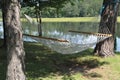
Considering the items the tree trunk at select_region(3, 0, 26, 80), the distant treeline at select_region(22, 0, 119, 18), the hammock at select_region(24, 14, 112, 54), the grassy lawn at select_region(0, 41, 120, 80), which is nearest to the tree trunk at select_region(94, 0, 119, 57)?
the grassy lawn at select_region(0, 41, 120, 80)

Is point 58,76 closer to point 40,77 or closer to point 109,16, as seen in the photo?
point 40,77

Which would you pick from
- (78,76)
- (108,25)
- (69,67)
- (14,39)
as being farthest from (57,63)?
(14,39)

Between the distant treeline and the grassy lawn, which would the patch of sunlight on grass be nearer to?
the grassy lawn

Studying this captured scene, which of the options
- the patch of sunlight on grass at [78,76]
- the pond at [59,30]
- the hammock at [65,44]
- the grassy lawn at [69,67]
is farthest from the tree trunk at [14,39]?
the pond at [59,30]

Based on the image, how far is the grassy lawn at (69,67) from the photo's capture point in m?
5.59

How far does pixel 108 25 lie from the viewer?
22.4 feet

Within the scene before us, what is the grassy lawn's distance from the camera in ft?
18.3

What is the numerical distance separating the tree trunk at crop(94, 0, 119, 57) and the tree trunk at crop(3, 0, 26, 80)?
2991mm

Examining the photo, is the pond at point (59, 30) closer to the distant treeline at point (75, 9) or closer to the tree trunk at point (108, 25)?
the distant treeline at point (75, 9)

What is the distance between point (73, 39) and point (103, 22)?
2.71ft

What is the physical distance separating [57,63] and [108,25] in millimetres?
1426

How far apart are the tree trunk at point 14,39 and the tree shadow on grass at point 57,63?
1.25 m

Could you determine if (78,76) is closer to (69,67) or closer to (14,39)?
(69,67)

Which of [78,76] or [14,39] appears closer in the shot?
[14,39]
